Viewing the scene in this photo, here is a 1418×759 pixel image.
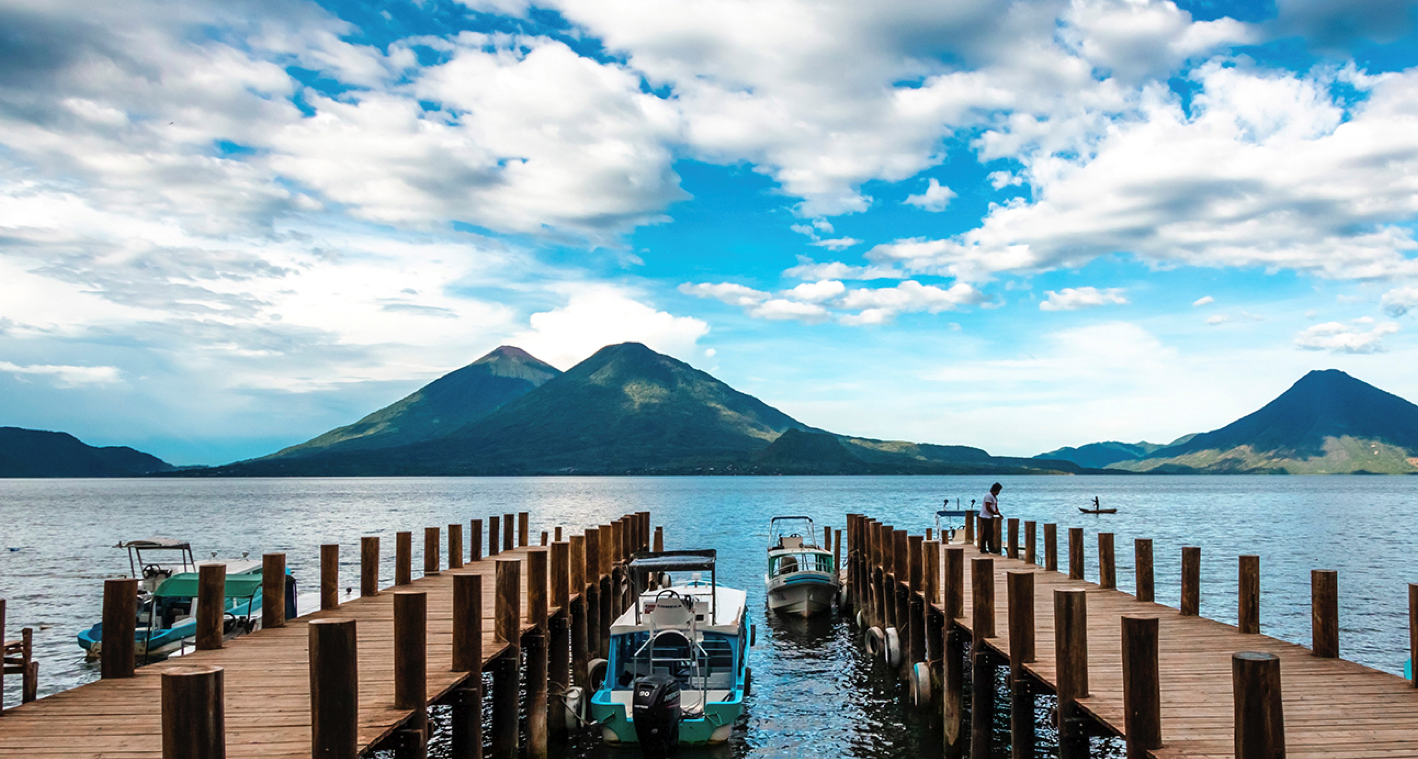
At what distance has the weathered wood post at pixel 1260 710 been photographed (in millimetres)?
6746

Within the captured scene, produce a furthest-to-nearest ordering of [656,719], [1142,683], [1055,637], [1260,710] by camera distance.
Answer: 1. [656,719]
2. [1055,637]
3. [1142,683]
4. [1260,710]

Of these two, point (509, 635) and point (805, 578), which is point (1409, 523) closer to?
point (805, 578)

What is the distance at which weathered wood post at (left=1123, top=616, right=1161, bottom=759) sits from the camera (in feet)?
26.6

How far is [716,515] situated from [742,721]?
248 feet

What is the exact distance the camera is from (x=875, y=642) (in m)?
24.6

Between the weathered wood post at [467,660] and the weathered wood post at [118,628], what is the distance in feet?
11.4

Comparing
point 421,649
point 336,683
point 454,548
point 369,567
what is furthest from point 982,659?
point 454,548

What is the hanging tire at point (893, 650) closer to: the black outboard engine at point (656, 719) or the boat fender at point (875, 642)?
the boat fender at point (875, 642)

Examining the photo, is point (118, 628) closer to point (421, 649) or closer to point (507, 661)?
point (421, 649)

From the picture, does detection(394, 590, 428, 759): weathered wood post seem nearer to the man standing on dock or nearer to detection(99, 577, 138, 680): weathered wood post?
detection(99, 577, 138, 680): weathered wood post

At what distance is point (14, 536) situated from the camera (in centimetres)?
7088


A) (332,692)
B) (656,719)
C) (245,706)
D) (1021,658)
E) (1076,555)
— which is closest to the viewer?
(332,692)

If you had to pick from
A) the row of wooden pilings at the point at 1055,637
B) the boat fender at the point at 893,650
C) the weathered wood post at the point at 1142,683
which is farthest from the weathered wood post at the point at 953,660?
the weathered wood post at the point at 1142,683

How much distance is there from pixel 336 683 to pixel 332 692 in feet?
0.25
